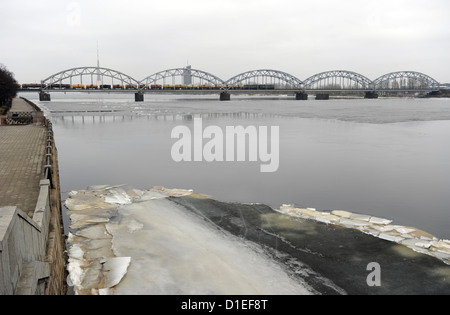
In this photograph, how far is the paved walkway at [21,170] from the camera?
29.0 feet

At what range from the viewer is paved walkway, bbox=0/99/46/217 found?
29.0 feet

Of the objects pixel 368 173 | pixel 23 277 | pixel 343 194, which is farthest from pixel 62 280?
pixel 368 173

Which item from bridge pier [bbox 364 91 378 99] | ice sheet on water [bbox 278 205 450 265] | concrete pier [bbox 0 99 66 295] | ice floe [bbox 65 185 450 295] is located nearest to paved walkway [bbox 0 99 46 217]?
concrete pier [bbox 0 99 66 295]

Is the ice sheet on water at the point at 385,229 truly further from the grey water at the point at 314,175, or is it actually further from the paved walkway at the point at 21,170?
the paved walkway at the point at 21,170

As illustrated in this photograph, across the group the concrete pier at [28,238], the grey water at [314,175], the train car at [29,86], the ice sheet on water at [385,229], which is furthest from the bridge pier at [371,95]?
the concrete pier at [28,238]

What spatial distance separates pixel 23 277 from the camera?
466 centimetres

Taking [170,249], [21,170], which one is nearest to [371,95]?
[21,170]

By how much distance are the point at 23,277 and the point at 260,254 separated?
14.8 ft

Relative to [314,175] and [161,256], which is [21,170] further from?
[314,175]

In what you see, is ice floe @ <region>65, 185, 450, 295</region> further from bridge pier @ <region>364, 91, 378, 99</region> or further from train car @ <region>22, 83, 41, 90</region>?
bridge pier @ <region>364, 91, 378, 99</region>
